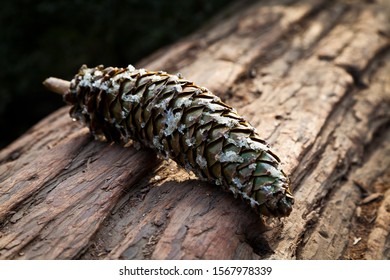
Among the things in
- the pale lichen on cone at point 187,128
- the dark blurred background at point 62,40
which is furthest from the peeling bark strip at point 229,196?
the dark blurred background at point 62,40

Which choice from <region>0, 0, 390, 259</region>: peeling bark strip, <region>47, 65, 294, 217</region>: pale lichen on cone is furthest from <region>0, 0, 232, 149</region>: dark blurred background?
<region>47, 65, 294, 217</region>: pale lichen on cone

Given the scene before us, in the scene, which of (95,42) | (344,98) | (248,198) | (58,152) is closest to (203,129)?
(248,198)

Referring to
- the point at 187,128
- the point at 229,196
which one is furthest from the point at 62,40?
the point at 229,196
